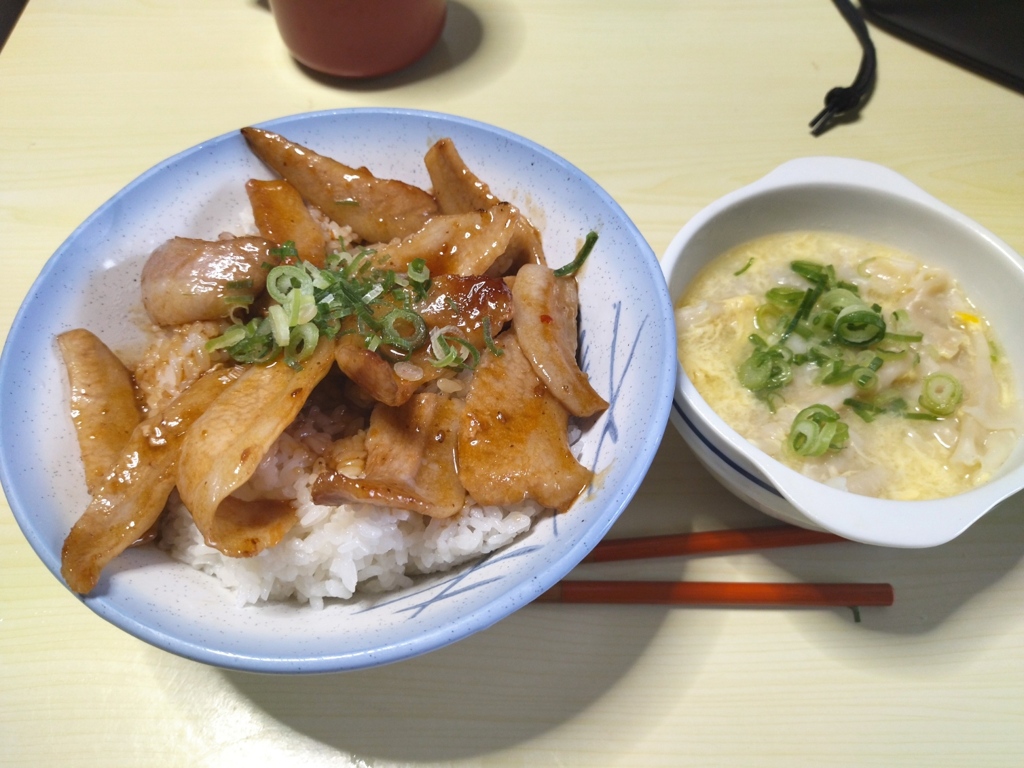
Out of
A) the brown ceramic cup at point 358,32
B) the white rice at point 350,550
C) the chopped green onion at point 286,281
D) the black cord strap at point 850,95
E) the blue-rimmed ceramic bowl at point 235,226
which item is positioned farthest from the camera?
the black cord strap at point 850,95

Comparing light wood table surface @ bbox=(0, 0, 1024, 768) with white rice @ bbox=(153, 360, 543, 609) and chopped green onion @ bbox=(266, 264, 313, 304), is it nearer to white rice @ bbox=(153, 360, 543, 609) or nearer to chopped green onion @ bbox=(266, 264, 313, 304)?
white rice @ bbox=(153, 360, 543, 609)

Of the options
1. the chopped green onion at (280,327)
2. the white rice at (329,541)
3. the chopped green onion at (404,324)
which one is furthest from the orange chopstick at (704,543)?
the chopped green onion at (280,327)

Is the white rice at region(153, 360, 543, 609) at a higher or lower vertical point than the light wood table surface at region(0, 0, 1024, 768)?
higher

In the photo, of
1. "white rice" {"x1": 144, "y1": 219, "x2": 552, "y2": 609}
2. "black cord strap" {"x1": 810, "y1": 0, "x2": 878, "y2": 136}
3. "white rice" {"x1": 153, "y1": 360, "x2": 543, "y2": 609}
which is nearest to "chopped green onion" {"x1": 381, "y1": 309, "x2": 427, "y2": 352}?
"white rice" {"x1": 144, "y1": 219, "x2": 552, "y2": 609}

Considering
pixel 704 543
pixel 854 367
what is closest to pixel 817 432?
pixel 854 367

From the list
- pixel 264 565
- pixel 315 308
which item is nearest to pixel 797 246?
pixel 315 308

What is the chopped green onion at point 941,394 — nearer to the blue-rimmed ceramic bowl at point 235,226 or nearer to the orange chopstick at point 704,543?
the orange chopstick at point 704,543
